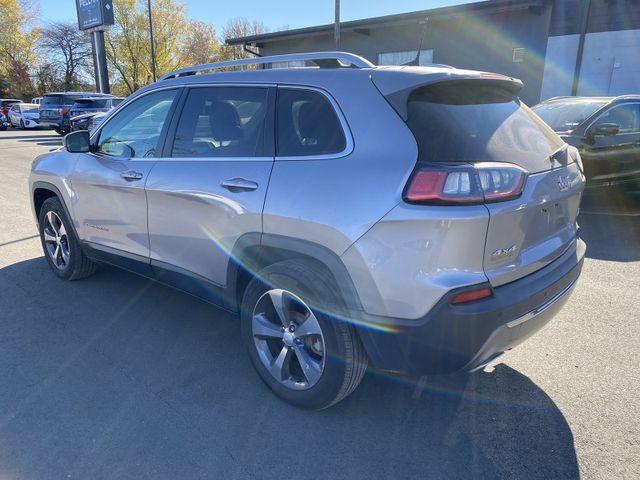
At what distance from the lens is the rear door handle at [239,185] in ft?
8.70

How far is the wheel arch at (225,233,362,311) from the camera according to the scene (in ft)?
7.48

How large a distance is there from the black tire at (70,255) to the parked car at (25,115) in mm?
26773

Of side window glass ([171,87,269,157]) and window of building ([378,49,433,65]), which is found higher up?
window of building ([378,49,433,65])

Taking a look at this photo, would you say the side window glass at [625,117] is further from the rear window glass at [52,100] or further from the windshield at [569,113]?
the rear window glass at [52,100]

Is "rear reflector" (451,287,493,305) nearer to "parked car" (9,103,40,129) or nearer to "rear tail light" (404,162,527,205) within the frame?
"rear tail light" (404,162,527,205)

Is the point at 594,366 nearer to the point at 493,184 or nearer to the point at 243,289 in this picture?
the point at 493,184

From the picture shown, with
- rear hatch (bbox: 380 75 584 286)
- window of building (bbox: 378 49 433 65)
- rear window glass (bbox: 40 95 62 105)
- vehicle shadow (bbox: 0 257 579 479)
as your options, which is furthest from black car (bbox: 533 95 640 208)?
rear window glass (bbox: 40 95 62 105)

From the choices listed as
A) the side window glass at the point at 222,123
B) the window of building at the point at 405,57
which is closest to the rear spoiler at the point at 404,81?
the side window glass at the point at 222,123

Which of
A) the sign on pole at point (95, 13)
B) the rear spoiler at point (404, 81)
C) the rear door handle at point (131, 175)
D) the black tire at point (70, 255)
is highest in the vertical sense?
the sign on pole at point (95, 13)

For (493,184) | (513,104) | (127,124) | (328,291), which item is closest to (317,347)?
(328,291)

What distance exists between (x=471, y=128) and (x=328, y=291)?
1058 mm

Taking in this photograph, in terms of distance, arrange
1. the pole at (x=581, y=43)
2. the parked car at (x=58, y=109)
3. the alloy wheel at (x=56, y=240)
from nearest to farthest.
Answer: the alloy wheel at (x=56, y=240) → the pole at (x=581, y=43) → the parked car at (x=58, y=109)

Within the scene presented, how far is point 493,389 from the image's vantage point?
285 centimetres

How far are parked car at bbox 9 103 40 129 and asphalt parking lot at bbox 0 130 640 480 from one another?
2803 cm
